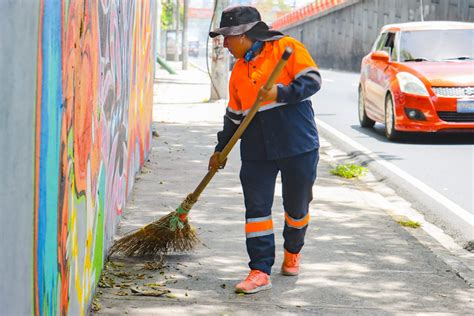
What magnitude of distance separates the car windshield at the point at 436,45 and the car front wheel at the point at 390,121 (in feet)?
2.16

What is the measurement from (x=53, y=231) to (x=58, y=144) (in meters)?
0.30

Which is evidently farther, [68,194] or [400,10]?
[400,10]

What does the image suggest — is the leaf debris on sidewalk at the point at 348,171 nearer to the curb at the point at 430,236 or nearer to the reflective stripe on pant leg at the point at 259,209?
the curb at the point at 430,236

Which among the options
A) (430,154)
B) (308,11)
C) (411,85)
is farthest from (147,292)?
(308,11)

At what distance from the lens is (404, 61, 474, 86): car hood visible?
13.4m

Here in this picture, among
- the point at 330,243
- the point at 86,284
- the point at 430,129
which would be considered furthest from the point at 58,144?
the point at 430,129

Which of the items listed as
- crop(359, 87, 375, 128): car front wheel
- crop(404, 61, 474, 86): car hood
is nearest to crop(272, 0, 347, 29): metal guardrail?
crop(359, 87, 375, 128): car front wheel

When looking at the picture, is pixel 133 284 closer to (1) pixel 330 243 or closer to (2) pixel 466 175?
(1) pixel 330 243

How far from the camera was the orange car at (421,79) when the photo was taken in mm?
13406

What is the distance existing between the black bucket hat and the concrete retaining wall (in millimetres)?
31019

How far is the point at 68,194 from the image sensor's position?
397 cm

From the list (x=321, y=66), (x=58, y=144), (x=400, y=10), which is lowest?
(x=321, y=66)

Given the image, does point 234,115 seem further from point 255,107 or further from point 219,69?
point 219,69

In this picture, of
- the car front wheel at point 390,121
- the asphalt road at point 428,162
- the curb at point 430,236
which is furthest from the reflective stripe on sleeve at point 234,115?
the car front wheel at point 390,121
